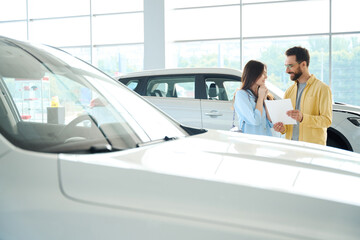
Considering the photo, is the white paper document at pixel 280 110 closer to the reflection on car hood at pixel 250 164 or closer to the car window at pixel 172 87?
the reflection on car hood at pixel 250 164

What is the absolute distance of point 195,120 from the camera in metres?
5.17

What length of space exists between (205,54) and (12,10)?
6085 mm

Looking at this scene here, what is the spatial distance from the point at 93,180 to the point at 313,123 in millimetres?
2174

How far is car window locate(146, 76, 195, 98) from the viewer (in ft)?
17.5

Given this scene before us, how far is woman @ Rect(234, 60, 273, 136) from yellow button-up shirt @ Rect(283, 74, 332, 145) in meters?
0.28

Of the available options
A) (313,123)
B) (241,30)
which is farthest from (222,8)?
(313,123)

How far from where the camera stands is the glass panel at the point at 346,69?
850 cm

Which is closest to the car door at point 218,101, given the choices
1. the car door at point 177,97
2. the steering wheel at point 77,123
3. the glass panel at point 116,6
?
the car door at point 177,97

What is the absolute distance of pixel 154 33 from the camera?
374 inches

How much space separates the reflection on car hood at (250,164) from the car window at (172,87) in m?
3.88

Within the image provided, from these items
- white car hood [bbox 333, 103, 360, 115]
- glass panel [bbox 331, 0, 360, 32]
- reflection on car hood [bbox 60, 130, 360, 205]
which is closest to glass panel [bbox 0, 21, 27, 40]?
glass panel [bbox 331, 0, 360, 32]

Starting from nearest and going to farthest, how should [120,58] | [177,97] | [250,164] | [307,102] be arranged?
[250,164] < [307,102] < [177,97] < [120,58]

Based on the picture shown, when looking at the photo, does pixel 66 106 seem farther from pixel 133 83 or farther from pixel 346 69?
pixel 346 69

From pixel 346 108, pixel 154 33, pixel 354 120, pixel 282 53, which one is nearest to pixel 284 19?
pixel 282 53
